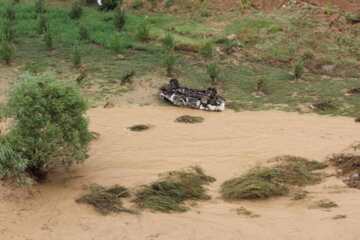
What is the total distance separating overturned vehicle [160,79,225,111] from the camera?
36.9 ft

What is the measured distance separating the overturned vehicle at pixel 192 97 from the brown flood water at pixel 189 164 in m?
0.23

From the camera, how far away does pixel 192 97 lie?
1152cm

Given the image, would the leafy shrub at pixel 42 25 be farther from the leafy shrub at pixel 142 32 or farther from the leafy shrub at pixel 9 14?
the leafy shrub at pixel 142 32

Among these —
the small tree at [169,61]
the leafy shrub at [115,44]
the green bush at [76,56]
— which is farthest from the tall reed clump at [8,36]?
the small tree at [169,61]

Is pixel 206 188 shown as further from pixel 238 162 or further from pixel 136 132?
pixel 136 132

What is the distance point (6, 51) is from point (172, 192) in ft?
28.1

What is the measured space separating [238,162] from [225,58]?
285 inches

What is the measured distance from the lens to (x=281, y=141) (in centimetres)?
912

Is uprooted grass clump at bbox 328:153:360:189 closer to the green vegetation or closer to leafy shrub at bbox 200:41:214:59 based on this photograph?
the green vegetation

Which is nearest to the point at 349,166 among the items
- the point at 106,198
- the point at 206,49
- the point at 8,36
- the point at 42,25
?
the point at 106,198

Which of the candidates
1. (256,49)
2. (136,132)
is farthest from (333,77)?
(136,132)

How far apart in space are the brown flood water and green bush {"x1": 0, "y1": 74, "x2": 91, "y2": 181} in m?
0.41

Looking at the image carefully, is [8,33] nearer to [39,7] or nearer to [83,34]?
[83,34]

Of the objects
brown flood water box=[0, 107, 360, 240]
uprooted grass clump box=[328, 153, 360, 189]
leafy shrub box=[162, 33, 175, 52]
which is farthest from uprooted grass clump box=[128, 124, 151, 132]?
leafy shrub box=[162, 33, 175, 52]
